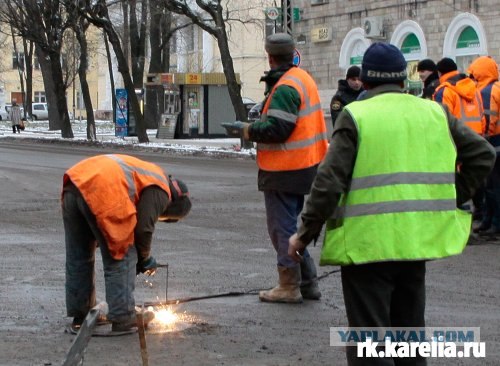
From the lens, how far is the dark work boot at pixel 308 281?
899cm

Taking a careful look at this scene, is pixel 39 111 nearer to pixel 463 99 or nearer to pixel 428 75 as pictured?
pixel 428 75

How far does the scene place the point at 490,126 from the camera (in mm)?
12812

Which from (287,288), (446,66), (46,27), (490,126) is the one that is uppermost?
(46,27)

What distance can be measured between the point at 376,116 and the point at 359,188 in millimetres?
318

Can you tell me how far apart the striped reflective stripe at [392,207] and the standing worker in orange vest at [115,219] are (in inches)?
94.8

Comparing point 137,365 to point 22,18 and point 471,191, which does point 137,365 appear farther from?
point 22,18

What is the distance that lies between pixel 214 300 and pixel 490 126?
488 centimetres

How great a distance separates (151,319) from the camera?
26.6ft

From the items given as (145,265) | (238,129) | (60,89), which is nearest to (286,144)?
(238,129)

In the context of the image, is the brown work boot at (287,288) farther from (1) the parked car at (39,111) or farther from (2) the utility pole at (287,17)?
(1) the parked car at (39,111)

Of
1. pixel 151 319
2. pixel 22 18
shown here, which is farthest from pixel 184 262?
pixel 22 18


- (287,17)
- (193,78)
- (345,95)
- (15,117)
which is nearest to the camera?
(345,95)

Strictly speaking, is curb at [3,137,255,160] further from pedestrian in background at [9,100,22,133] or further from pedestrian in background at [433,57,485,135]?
pedestrian in background at [433,57,485,135]

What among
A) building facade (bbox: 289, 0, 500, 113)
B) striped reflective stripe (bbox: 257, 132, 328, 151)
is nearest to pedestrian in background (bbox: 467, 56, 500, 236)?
striped reflective stripe (bbox: 257, 132, 328, 151)
